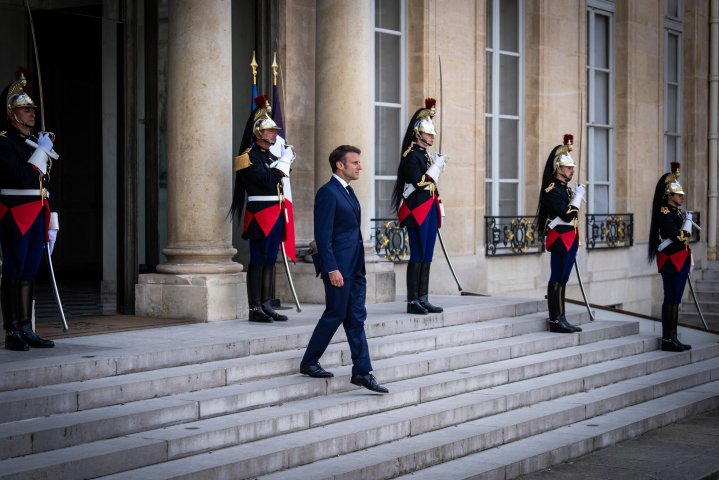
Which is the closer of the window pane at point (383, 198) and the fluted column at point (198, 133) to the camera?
the fluted column at point (198, 133)

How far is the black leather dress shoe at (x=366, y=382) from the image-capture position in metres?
6.69

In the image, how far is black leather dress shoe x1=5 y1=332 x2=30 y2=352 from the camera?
21.8 feet

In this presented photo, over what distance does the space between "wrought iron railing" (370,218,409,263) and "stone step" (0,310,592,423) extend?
91.4 inches

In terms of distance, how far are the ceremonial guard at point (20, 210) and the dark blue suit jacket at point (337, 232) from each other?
209cm

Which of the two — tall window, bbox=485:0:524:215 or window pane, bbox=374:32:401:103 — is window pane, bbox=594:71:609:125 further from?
window pane, bbox=374:32:401:103

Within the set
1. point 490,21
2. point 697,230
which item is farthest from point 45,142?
point 697,230

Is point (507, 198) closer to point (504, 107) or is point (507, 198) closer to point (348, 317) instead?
point (504, 107)

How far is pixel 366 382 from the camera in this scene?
6684 mm

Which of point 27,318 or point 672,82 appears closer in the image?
point 27,318

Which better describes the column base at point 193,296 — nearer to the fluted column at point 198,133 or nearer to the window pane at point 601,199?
the fluted column at point 198,133

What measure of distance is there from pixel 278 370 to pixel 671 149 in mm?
13127

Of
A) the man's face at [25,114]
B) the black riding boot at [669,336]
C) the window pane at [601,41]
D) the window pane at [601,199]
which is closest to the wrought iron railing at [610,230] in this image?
the window pane at [601,199]

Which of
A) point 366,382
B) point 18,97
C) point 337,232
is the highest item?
point 18,97

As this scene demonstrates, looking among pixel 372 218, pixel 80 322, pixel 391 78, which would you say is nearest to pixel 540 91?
pixel 391 78
